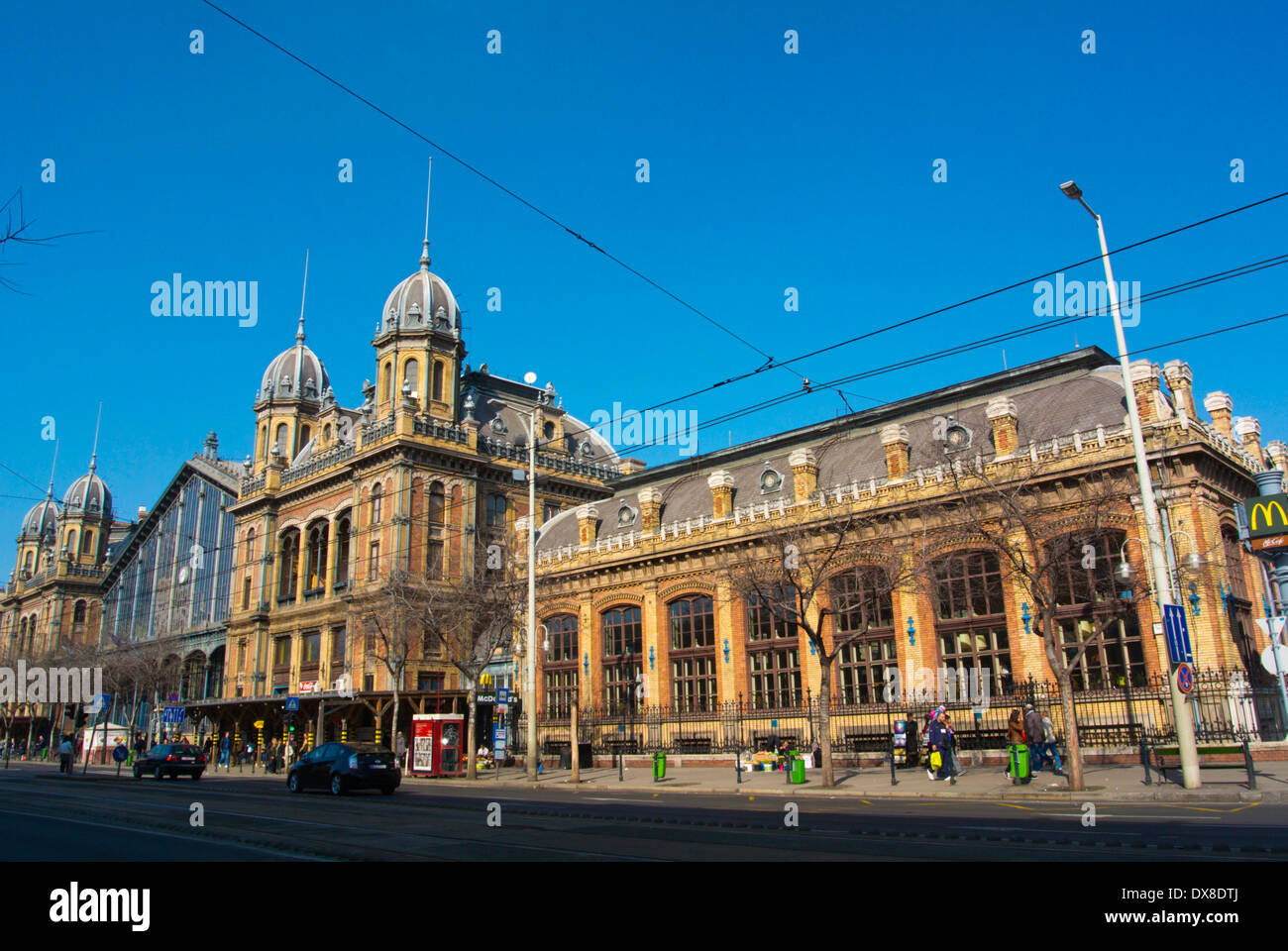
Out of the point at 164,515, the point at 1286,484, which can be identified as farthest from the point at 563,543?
the point at 164,515

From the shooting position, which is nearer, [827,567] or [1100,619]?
[1100,619]

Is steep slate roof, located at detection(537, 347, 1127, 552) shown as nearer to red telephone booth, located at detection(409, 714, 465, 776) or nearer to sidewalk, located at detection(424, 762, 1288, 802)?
sidewalk, located at detection(424, 762, 1288, 802)

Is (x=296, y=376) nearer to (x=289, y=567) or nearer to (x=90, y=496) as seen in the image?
(x=289, y=567)

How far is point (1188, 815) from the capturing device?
49.9 feet

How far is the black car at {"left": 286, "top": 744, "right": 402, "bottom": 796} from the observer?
82.3 feet

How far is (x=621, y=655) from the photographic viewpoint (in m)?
43.1

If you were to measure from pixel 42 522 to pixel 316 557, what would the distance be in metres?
70.9

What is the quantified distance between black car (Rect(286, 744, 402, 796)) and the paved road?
2964 mm

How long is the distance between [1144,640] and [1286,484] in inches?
511

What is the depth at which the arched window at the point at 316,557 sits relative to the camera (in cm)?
6003

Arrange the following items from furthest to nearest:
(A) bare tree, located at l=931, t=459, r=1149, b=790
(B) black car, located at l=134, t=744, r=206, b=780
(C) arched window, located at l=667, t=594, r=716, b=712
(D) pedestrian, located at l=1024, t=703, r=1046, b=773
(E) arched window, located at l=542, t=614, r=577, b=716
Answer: (E) arched window, located at l=542, t=614, r=577, b=716
(C) arched window, located at l=667, t=594, r=716, b=712
(B) black car, located at l=134, t=744, r=206, b=780
(A) bare tree, located at l=931, t=459, r=1149, b=790
(D) pedestrian, located at l=1024, t=703, r=1046, b=773

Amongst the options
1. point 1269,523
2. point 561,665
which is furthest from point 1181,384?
point 561,665

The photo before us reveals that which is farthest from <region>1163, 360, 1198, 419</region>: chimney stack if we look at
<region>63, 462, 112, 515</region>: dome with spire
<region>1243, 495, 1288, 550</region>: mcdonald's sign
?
<region>63, 462, 112, 515</region>: dome with spire
